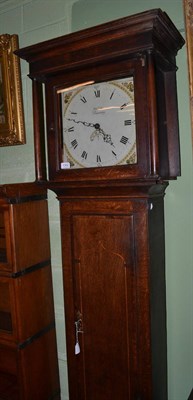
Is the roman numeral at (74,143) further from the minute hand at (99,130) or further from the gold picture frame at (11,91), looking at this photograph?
the gold picture frame at (11,91)

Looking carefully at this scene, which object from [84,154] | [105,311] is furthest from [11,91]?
[105,311]

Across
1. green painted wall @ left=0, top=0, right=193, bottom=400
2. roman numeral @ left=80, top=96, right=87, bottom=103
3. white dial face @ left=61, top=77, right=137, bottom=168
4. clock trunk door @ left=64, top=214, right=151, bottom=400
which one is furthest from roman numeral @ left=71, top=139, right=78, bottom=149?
green painted wall @ left=0, top=0, right=193, bottom=400

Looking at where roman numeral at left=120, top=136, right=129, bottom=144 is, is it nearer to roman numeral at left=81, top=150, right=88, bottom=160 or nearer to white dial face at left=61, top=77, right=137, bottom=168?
white dial face at left=61, top=77, right=137, bottom=168

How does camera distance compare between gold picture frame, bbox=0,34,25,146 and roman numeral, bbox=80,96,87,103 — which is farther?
gold picture frame, bbox=0,34,25,146

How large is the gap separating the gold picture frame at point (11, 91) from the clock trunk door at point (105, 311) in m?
0.71

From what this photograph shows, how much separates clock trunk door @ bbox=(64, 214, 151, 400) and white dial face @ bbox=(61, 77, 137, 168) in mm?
238

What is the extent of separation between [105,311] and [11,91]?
125 centimetres

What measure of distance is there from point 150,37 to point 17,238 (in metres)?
1.00

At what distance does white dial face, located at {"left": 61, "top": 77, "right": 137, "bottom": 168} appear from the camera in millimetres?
1220

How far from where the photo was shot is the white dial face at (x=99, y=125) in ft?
4.00

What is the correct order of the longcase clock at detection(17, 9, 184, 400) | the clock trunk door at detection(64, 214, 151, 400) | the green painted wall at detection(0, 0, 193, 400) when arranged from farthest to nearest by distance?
the green painted wall at detection(0, 0, 193, 400) → the clock trunk door at detection(64, 214, 151, 400) → the longcase clock at detection(17, 9, 184, 400)

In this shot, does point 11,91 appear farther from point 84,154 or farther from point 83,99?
point 84,154

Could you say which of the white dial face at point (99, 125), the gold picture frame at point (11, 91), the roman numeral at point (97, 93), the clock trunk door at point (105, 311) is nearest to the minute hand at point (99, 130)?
the white dial face at point (99, 125)

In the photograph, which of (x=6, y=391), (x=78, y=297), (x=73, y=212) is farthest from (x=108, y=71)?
(x=6, y=391)
